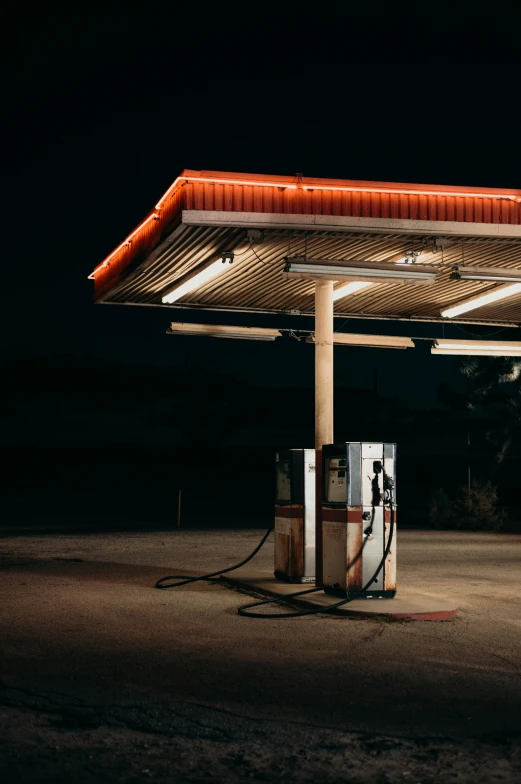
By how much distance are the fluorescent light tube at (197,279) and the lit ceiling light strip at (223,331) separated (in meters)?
0.95

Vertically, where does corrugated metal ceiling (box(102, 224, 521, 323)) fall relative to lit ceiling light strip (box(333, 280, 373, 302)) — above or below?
above

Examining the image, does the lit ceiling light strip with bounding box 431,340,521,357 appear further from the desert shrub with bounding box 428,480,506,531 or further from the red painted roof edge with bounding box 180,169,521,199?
the desert shrub with bounding box 428,480,506,531

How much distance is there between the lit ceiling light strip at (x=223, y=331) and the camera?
17.6 meters

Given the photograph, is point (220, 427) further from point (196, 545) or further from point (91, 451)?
point (196, 545)

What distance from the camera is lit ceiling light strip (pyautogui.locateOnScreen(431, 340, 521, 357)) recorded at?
18.7m

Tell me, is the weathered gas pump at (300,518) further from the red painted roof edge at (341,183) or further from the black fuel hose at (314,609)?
the red painted roof edge at (341,183)

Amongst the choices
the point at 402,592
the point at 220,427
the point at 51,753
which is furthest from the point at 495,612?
the point at 220,427

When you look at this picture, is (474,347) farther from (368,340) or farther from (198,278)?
(198,278)

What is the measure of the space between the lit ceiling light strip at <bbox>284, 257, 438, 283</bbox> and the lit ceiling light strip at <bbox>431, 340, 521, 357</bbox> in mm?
5289

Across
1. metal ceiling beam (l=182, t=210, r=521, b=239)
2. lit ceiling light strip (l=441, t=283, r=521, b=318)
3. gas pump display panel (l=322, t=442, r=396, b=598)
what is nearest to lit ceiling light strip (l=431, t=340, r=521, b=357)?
lit ceiling light strip (l=441, t=283, r=521, b=318)

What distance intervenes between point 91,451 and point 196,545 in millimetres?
47437

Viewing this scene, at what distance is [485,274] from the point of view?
44.7 feet

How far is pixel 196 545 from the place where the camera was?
23.1 m

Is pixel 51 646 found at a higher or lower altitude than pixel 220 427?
lower
